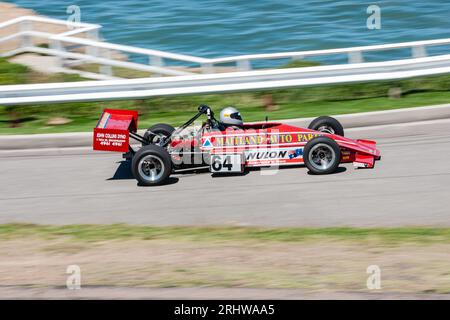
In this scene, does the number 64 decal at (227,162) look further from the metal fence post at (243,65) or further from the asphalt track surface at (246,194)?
the metal fence post at (243,65)

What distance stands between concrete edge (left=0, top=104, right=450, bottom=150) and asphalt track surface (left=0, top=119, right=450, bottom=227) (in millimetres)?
578

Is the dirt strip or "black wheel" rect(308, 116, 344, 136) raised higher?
"black wheel" rect(308, 116, 344, 136)

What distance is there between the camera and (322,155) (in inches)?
503

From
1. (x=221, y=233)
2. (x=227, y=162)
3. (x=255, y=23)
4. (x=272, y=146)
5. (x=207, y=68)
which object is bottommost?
(x=221, y=233)

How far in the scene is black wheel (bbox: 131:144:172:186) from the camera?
12633 millimetres

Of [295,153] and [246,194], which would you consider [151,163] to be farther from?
[295,153]

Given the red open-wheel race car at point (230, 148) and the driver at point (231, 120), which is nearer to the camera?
the red open-wheel race car at point (230, 148)

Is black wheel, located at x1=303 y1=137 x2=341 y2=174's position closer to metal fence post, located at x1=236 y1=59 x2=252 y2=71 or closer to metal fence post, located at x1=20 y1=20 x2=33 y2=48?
metal fence post, located at x1=236 y1=59 x2=252 y2=71

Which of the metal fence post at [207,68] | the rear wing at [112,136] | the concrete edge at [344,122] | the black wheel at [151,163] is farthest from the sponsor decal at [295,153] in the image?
the metal fence post at [207,68]

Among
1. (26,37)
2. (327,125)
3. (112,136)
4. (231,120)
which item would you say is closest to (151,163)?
(112,136)

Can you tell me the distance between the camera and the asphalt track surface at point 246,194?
11141 millimetres

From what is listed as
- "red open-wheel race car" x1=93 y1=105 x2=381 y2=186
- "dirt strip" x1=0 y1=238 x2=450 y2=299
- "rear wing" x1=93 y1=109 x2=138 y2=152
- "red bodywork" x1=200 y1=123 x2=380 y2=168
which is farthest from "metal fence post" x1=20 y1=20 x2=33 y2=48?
"dirt strip" x1=0 y1=238 x2=450 y2=299

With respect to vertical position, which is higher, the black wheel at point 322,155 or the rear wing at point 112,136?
the rear wing at point 112,136

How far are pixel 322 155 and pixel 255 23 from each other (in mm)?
18325
